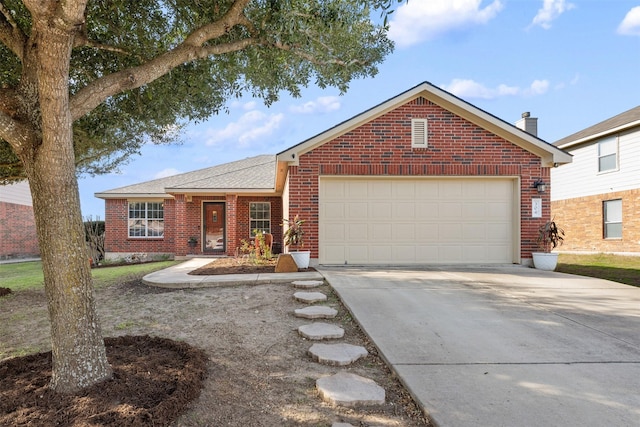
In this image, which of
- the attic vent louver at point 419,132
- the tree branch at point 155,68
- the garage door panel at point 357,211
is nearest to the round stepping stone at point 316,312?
the tree branch at point 155,68

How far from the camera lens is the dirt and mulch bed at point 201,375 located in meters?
2.61

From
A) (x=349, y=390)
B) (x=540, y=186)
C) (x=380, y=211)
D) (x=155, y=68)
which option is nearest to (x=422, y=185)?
(x=380, y=211)

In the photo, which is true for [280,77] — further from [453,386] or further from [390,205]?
[453,386]

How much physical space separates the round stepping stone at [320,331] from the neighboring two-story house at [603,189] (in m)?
15.4

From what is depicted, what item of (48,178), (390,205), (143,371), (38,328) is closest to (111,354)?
(143,371)

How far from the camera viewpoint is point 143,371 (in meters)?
3.28

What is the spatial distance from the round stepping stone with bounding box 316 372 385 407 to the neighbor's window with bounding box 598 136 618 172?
17303mm

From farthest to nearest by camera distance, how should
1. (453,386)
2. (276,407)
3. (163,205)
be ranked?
(163,205)
(453,386)
(276,407)

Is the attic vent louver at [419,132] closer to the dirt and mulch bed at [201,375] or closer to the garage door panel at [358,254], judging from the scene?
the garage door panel at [358,254]

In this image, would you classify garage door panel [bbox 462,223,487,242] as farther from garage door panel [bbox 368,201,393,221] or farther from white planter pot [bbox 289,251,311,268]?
white planter pot [bbox 289,251,311,268]

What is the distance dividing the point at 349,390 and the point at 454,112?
28.2 feet

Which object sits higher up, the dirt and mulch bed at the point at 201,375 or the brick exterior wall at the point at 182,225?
the brick exterior wall at the point at 182,225

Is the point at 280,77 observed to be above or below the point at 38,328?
above

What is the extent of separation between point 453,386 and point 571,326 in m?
2.52
